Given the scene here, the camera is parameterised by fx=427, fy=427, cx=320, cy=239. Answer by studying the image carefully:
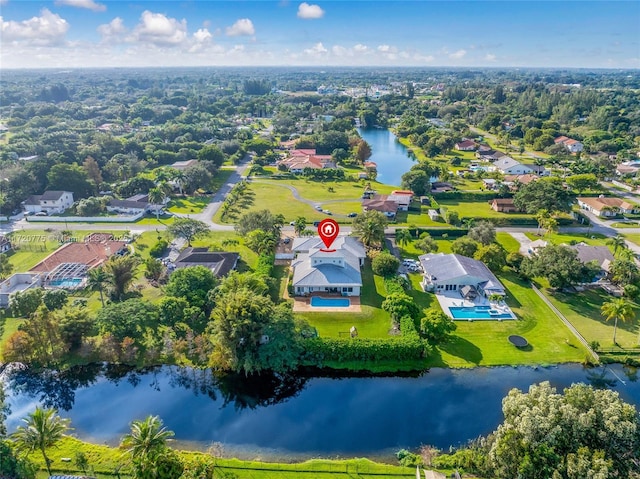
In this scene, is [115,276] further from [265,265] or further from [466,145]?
[466,145]

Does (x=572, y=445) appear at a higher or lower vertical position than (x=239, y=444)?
higher

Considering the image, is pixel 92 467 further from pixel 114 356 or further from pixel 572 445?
pixel 572 445

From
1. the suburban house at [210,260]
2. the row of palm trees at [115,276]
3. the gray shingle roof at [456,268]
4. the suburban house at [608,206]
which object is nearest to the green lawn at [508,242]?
the gray shingle roof at [456,268]

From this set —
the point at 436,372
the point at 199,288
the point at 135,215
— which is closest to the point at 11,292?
the point at 199,288

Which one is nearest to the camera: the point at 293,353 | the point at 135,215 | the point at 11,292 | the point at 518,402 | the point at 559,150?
the point at 518,402

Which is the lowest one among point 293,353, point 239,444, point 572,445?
point 239,444

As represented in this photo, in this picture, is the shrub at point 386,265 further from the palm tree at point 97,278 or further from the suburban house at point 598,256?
the palm tree at point 97,278
